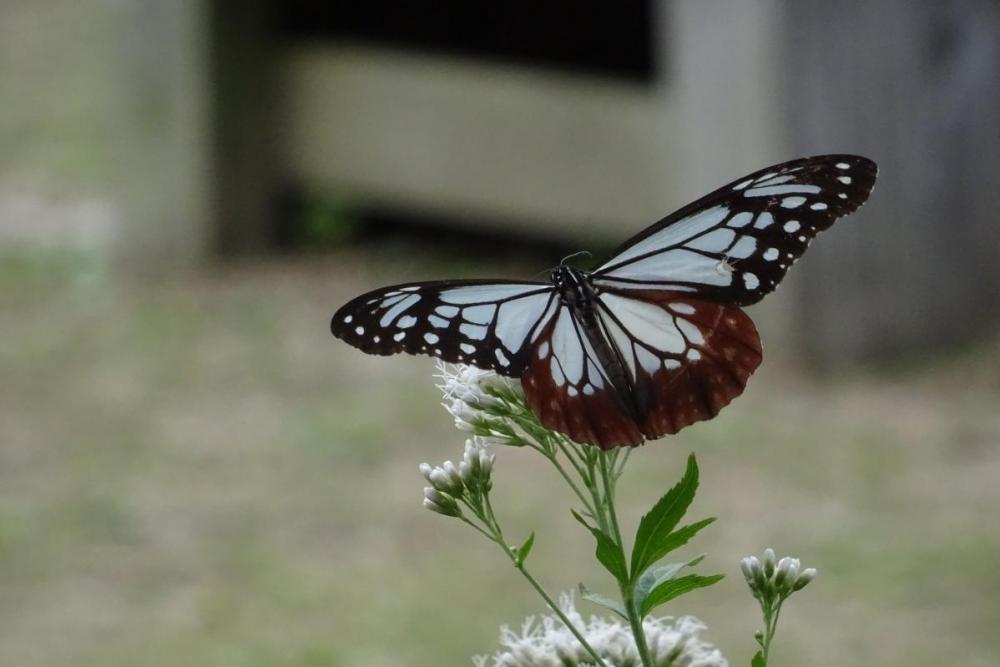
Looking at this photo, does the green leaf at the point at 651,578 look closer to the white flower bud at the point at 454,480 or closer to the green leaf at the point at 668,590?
the green leaf at the point at 668,590

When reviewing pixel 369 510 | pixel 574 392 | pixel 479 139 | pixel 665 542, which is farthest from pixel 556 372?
pixel 479 139

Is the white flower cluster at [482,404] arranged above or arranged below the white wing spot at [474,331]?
below

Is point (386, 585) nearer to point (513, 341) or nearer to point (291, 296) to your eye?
point (291, 296)

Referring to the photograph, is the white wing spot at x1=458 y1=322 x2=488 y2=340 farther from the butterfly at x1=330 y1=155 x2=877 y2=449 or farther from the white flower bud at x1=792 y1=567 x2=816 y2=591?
the white flower bud at x1=792 y1=567 x2=816 y2=591

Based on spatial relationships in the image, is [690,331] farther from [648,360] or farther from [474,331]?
[474,331]

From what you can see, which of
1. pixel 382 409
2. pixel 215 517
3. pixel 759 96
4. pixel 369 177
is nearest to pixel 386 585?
pixel 215 517

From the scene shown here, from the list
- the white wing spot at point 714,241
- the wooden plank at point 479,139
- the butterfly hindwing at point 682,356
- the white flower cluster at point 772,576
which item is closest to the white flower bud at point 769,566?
the white flower cluster at point 772,576
